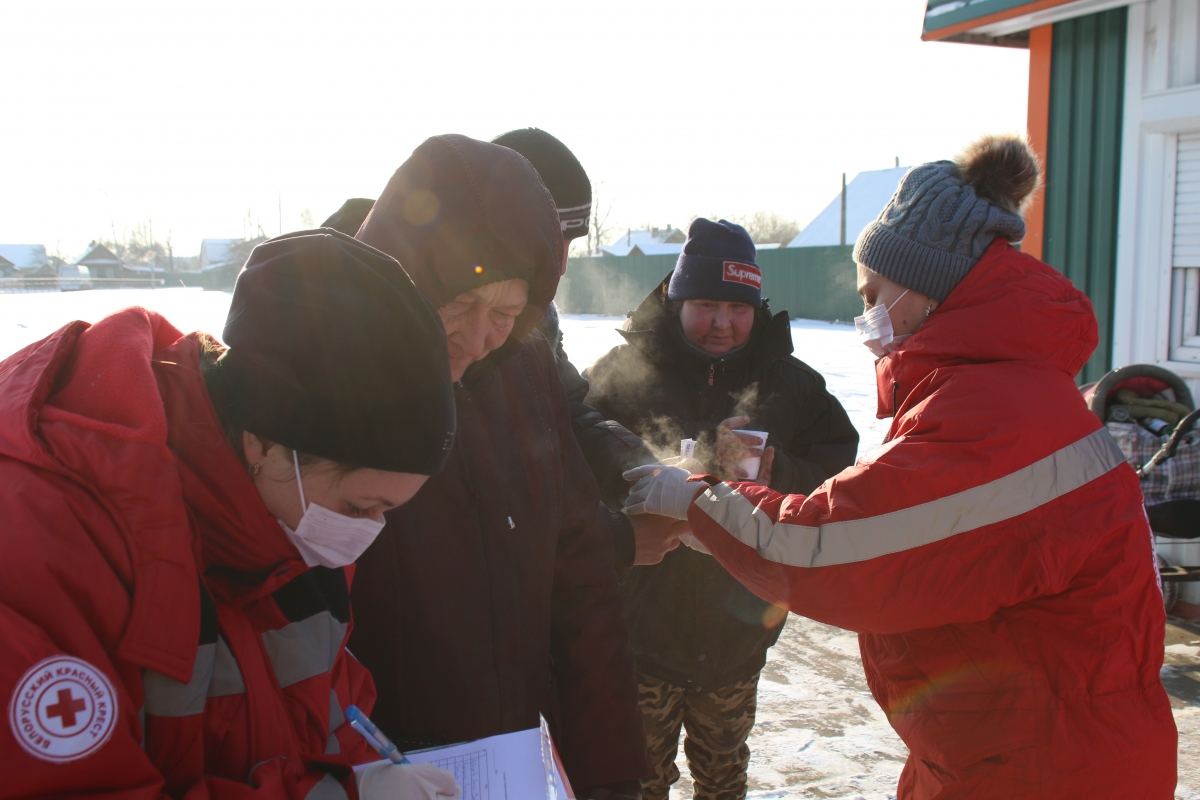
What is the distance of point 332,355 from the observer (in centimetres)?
102

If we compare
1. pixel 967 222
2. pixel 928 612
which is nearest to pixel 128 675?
pixel 928 612

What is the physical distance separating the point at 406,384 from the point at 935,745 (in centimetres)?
157

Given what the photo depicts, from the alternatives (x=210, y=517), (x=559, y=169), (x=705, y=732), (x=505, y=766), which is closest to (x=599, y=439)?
(x=559, y=169)

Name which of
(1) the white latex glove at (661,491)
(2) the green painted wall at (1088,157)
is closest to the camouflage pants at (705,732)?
(1) the white latex glove at (661,491)

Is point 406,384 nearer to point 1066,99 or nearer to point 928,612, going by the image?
point 928,612

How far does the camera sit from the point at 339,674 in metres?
1.33

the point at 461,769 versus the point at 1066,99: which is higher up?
the point at 1066,99

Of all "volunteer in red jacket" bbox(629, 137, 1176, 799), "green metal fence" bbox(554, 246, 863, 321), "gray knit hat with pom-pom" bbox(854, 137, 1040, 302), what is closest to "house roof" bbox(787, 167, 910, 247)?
"green metal fence" bbox(554, 246, 863, 321)

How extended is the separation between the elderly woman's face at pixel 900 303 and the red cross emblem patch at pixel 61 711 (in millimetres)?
1952

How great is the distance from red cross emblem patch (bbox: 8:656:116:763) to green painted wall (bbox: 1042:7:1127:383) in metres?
6.26

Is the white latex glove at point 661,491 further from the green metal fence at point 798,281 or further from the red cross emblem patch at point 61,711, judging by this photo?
the green metal fence at point 798,281

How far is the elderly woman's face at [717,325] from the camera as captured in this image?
3.17 meters

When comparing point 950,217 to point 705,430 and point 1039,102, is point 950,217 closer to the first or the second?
point 705,430

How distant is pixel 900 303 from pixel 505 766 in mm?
1546
